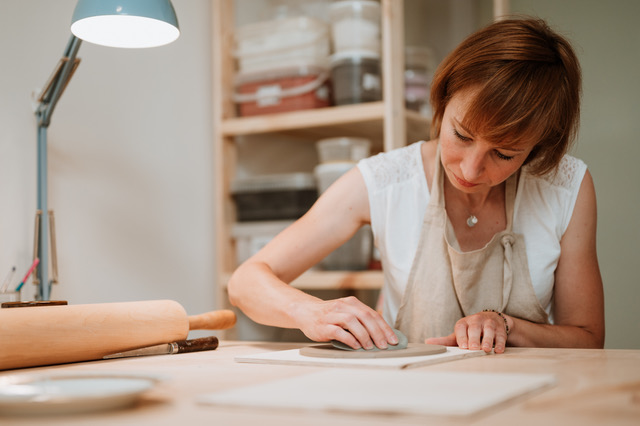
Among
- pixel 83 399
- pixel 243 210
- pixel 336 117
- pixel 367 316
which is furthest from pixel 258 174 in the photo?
pixel 83 399

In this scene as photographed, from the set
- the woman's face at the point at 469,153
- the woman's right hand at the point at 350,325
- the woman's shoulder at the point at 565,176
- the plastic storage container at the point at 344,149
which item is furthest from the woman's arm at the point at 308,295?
the plastic storage container at the point at 344,149

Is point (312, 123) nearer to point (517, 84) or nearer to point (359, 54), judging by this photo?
point (359, 54)

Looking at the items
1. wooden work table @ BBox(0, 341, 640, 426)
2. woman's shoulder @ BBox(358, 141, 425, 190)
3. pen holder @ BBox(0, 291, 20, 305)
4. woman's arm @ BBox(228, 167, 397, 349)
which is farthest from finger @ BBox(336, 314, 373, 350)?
pen holder @ BBox(0, 291, 20, 305)

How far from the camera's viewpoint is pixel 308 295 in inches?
46.7

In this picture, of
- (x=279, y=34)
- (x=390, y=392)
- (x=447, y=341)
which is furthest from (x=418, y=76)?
(x=390, y=392)

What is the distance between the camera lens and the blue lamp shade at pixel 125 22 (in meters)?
1.22

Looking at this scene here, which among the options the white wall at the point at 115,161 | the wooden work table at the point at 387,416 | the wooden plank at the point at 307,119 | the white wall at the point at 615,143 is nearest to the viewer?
the wooden work table at the point at 387,416

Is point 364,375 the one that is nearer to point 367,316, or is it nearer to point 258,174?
point 367,316

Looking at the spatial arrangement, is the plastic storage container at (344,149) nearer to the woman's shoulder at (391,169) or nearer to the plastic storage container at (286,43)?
the plastic storage container at (286,43)

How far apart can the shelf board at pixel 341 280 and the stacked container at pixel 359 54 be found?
0.50 meters

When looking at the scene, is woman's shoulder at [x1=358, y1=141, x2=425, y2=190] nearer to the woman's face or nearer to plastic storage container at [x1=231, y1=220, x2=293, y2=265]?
the woman's face

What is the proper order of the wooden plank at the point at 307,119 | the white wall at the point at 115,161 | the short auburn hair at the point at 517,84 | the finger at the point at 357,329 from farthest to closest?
the wooden plank at the point at 307,119 < the white wall at the point at 115,161 < the short auburn hair at the point at 517,84 < the finger at the point at 357,329

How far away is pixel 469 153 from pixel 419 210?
247 millimetres

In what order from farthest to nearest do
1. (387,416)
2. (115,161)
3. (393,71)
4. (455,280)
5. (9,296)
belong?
(393,71) → (115,161) → (455,280) → (9,296) → (387,416)
